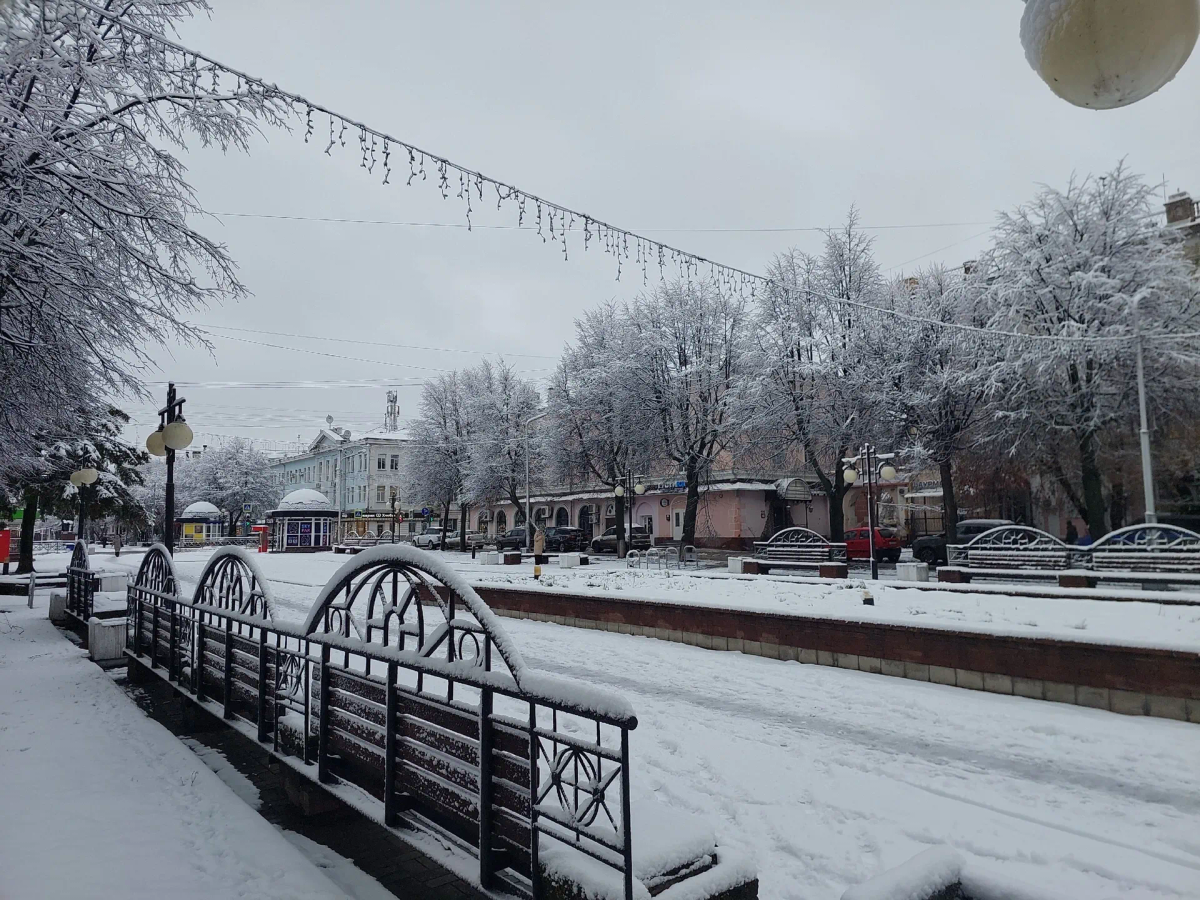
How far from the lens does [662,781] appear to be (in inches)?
226

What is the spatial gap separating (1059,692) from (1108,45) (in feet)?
25.1

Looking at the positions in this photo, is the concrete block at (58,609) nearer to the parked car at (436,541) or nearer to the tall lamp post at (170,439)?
the tall lamp post at (170,439)

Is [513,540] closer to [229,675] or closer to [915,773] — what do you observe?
[229,675]

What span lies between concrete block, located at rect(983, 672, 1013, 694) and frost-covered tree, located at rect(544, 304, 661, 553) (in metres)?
24.9

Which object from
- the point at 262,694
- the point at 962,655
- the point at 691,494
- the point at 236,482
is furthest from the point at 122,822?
the point at 236,482

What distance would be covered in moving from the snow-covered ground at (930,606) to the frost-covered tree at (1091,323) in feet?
38.9

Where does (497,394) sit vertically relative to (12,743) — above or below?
above

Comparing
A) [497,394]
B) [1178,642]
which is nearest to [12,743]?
[1178,642]

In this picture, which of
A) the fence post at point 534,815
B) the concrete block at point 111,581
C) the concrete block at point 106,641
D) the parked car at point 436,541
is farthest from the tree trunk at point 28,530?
the parked car at point 436,541

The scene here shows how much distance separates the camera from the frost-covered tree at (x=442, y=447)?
47.8 m

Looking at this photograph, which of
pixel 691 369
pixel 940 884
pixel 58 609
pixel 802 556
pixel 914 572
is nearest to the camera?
pixel 940 884

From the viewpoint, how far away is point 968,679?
8.54m

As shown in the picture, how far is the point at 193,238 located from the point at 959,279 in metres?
29.2

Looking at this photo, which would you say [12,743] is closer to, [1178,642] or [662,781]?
[662,781]
